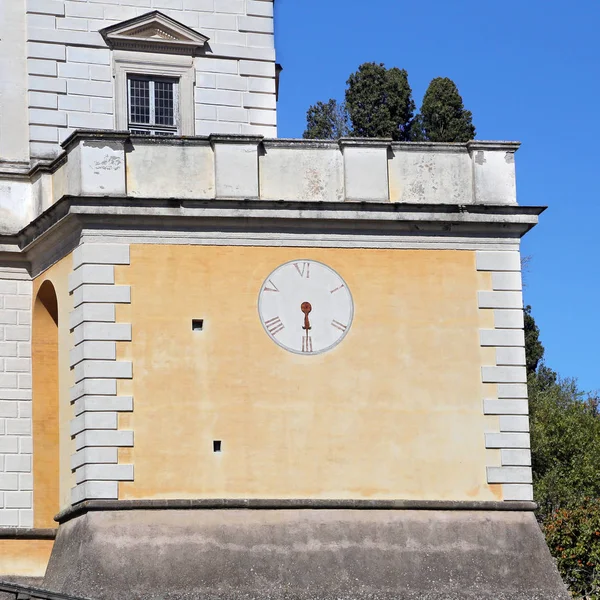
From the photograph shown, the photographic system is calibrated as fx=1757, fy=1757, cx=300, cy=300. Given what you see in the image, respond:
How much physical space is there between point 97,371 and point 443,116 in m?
27.8

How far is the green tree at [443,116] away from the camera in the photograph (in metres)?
52.9

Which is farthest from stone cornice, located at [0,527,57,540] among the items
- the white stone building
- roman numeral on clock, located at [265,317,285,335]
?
roman numeral on clock, located at [265,317,285,335]

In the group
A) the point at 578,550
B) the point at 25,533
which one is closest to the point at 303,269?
the point at 25,533

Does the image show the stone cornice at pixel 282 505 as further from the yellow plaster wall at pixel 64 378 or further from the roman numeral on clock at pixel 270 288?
the roman numeral on clock at pixel 270 288

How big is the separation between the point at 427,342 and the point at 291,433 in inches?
108

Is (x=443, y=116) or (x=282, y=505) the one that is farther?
(x=443, y=116)

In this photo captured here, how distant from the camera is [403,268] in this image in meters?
28.8

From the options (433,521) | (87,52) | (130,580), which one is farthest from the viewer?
(87,52)

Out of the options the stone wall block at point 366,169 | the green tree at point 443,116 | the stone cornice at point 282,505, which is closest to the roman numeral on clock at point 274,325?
the stone wall block at point 366,169

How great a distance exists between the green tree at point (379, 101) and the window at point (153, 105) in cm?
2159

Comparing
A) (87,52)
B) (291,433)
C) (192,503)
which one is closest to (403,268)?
(291,433)

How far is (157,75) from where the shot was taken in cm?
3195

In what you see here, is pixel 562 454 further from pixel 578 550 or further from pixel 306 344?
pixel 306 344

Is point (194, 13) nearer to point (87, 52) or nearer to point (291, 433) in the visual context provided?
point (87, 52)
